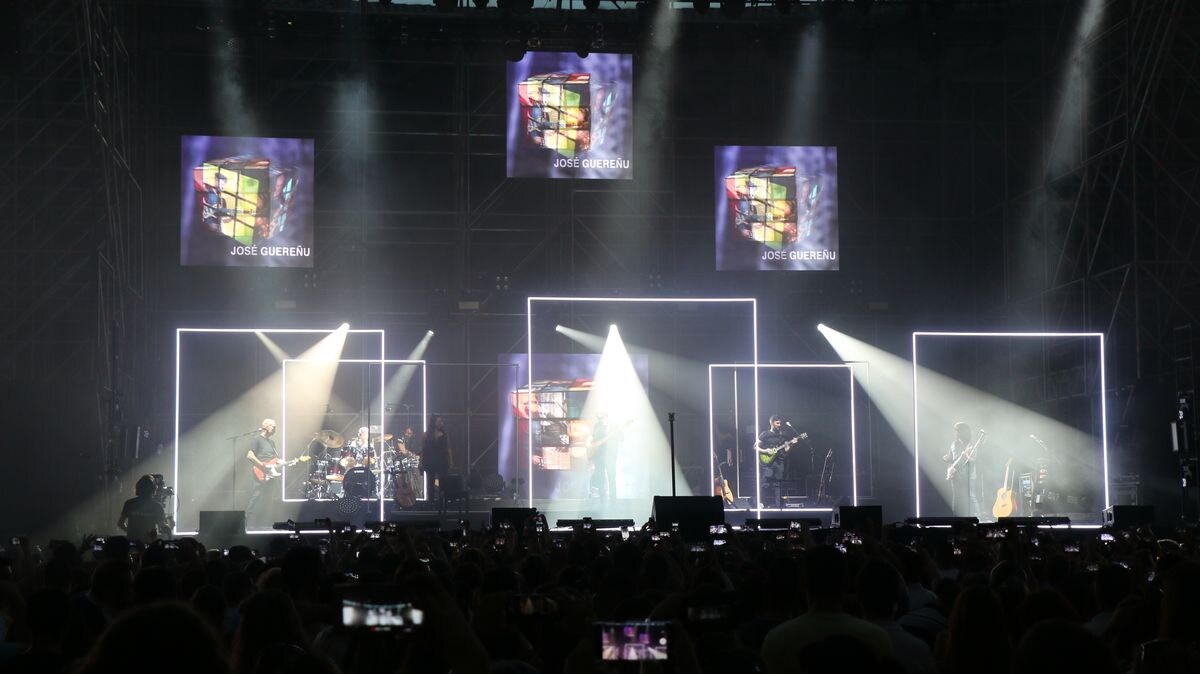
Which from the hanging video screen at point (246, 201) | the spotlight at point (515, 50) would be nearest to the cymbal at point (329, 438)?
the hanging video screen at point (246, 201)

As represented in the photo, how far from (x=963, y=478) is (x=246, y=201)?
12.6 m

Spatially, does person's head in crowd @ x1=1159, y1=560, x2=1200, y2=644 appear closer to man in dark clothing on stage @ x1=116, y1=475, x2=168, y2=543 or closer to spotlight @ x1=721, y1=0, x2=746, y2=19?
man in dark clothing on stage @ x1=116, y1=475, x2=168, y2=543

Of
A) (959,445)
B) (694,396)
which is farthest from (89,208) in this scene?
(959,445)

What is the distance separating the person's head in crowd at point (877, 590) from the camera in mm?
4977

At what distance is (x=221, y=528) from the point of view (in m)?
16.3

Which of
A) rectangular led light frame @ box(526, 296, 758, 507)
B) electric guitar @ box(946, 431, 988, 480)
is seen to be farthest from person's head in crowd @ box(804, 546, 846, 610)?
electric guitar @ box(946, 431, 988, 480)

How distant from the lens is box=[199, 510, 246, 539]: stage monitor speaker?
16.2 m

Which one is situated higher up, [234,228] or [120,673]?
[234,228]

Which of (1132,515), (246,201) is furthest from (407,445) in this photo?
(1132,515)

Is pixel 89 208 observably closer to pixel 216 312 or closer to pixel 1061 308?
pixel 216 312

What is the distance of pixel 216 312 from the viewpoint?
24.3m

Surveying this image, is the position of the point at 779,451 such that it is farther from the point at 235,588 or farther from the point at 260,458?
the point at 235,588

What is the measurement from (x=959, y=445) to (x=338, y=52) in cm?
1249

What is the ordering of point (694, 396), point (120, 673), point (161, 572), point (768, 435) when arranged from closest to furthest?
point (120, 673) < point (161, 572) < point (768, 435) < point (694, 396)
